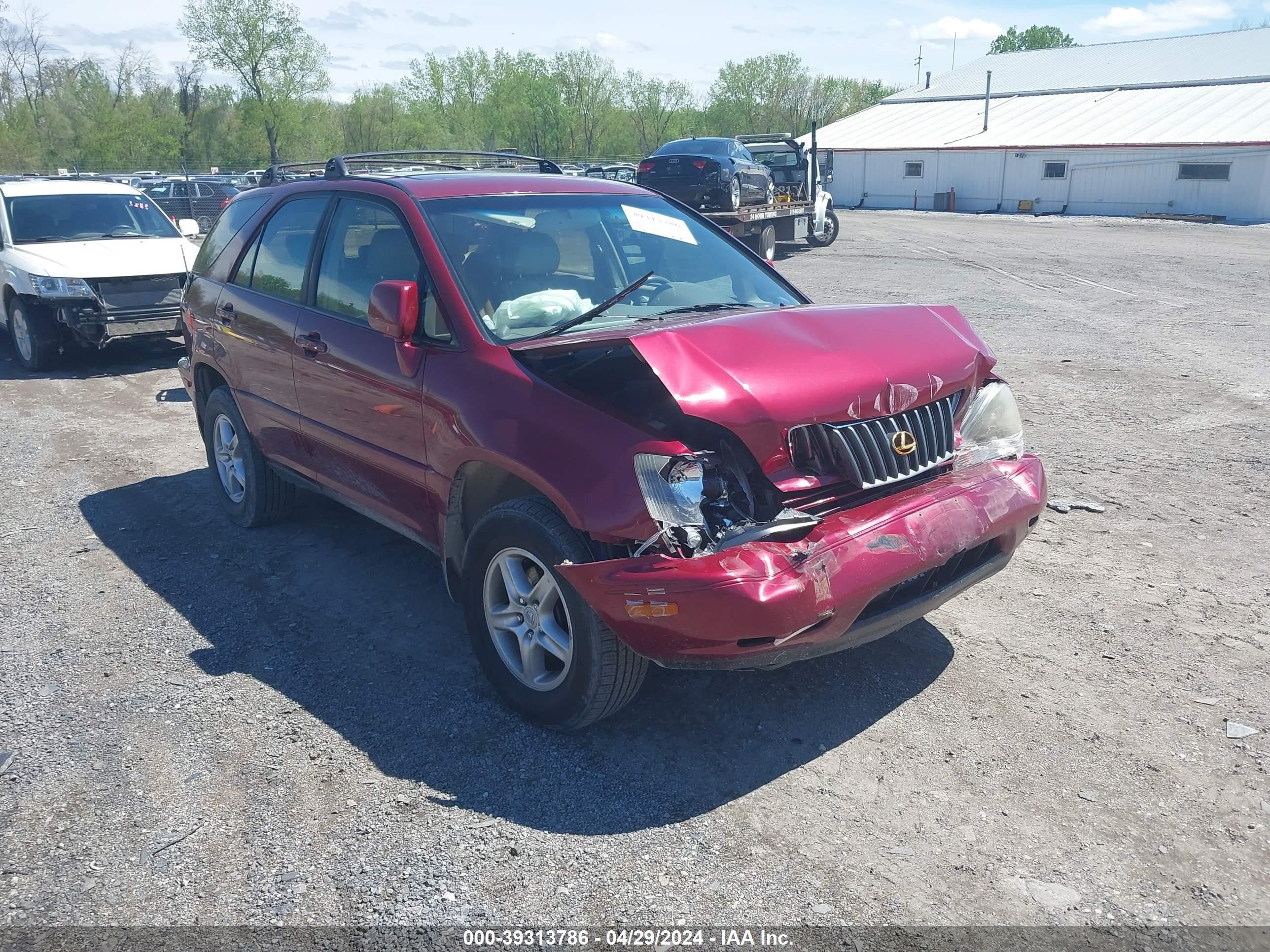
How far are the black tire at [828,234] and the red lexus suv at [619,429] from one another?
19.8 metres

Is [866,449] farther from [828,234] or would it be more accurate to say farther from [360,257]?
[828,234]

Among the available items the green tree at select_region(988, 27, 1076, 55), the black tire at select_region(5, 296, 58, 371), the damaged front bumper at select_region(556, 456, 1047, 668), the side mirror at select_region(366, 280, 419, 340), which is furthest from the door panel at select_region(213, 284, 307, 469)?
the green tree at select_region(988, 27, 1076, 55)

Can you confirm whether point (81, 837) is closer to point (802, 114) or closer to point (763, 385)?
point (763, 385)

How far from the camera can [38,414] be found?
8602 mm

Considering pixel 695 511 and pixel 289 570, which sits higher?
pixel 695 511

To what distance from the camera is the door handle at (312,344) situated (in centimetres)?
441

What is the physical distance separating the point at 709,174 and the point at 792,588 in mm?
16534

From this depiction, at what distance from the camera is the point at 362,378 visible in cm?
415

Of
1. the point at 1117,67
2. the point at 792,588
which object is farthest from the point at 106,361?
the point at 1117,67

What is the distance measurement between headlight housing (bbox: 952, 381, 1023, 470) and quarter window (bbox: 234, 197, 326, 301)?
3.15 meters

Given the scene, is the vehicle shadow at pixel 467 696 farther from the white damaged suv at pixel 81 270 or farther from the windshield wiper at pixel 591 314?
the white damaged suv at pixel 81 270

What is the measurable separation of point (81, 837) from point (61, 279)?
8.62 m

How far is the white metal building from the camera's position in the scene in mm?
34062

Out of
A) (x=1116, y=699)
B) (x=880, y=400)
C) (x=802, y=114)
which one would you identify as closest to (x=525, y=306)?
(x=880, y=400)
